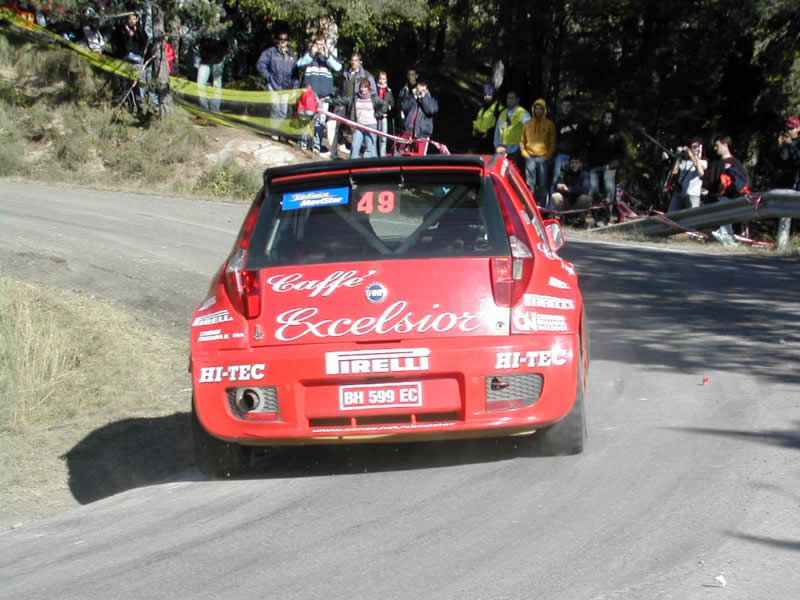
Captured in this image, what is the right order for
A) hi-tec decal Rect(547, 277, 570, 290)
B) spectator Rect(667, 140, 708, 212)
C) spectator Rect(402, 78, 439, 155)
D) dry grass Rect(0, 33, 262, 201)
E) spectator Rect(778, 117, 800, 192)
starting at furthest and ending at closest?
dry grass Rect(0, 33, 262, 201)
spectator Rect(402, 78, 439, 155)
spectator Rect(667, 140, 708, 212)
spectator Rect(778, 117, 800, 192)
hi-tec decal Rect(547, 277, 570, 290)

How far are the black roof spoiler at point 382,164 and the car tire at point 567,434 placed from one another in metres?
1.26

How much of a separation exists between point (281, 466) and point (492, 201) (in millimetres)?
1863

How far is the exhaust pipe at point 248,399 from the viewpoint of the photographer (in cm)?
596

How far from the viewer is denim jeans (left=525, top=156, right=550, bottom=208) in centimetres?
1988

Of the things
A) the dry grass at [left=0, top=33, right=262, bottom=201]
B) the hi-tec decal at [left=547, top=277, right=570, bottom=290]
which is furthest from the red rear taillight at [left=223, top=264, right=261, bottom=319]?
the dry grass at [left=0, top=33, right=262, bottom=201]

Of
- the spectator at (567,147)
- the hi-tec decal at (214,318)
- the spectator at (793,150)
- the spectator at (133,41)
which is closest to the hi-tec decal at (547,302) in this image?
the hi-tec decal at (214,318)

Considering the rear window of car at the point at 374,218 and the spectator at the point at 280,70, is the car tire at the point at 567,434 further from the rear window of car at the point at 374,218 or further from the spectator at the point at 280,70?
the spectator at the point at 280,70

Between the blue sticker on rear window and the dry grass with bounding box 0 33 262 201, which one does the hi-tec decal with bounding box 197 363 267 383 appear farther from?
the dry grass with bounding box 0 33 262 201

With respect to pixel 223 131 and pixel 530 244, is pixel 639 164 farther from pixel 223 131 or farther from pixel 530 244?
pixel 530 244

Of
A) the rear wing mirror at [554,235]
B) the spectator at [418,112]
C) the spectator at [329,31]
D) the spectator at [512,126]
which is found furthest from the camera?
the spectator at [329,31]

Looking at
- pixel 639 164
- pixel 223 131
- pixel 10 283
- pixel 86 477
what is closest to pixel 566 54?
pixel 639 164

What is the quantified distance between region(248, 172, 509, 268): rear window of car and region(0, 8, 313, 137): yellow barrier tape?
17.2 m

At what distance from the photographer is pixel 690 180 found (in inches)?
776

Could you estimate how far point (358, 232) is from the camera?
6.55 metres
